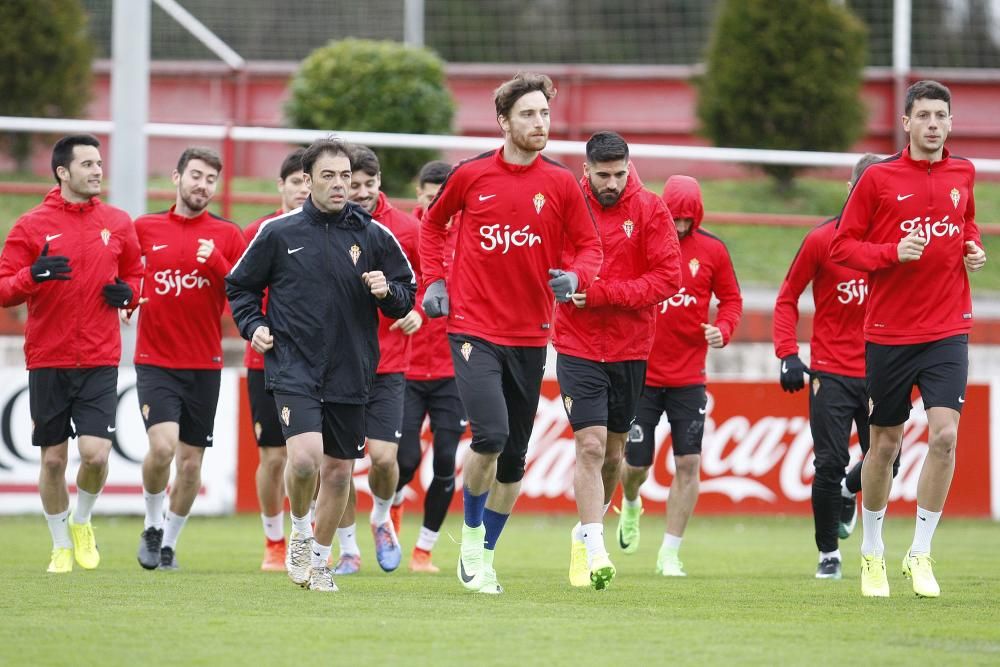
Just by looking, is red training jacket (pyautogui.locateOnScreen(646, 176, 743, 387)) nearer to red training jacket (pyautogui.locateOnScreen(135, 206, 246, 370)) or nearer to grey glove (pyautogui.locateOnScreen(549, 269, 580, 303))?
grey glove (pyautogui.locateOnScreen(549, 269, 580, 303))

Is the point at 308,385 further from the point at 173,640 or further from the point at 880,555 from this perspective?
the point at 880,555

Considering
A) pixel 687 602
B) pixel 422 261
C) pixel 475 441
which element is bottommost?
pixel 687 602

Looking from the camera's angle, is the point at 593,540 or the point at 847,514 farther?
the point at 847,514

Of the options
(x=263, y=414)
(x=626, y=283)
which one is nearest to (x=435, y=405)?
(x=263, y=414)

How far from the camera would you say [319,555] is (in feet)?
27.2

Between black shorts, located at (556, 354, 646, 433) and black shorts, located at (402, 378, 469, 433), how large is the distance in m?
1.97

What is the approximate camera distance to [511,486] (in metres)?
8.54

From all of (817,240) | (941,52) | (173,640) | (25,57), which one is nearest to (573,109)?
(941,52)

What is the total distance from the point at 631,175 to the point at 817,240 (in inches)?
62.4

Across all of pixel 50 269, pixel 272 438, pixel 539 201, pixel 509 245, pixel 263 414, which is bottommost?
pixel 272 438

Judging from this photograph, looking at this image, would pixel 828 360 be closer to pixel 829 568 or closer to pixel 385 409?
pixel 829 568

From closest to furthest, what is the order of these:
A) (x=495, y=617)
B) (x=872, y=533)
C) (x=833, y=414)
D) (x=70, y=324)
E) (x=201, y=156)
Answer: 1. (x=495, y=617)
2. (x=872, y=533)
3. (x=70, y=324)
4. (x=833, y=414)
5. (x=201, y=156)

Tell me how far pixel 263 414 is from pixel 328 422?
85.2 inches

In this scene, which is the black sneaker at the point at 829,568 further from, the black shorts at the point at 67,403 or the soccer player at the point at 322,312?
the black shorts at the point at 67,403
